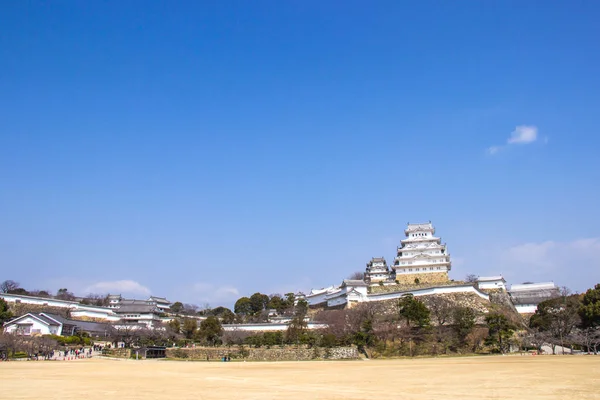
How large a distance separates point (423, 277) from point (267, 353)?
3019 cm

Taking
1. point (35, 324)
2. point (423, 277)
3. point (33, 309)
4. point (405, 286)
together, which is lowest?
point (35, 324)

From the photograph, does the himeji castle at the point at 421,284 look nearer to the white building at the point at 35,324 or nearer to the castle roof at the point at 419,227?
the castle roof at the point at 419,227

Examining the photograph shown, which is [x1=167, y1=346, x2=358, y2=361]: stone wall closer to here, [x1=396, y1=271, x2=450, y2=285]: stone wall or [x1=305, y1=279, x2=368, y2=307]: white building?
[x1=305, y1=279, x2=368, y2=307]: white building

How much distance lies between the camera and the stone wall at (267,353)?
35375mm

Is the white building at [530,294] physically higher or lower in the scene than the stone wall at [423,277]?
lower

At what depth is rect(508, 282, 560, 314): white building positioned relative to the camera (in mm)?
54281

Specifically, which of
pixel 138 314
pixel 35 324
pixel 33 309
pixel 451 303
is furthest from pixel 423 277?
pixel 33 309

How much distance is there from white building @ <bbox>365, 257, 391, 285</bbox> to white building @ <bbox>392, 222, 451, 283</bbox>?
26.4 ft

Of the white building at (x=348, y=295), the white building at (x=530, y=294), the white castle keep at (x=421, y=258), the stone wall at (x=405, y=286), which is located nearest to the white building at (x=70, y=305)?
the white building at (x=348, y=295)

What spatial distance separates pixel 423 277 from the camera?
60250mm

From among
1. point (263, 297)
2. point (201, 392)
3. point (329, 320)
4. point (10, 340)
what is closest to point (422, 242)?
point (329, 320)

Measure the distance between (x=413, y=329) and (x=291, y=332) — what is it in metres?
11.2

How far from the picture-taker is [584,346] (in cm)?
3575

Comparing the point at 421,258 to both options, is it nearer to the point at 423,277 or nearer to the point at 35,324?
the point at 423,277
